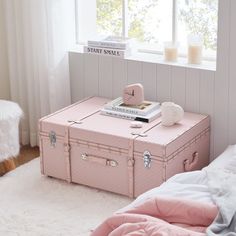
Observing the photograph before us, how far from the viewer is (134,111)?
136 inches

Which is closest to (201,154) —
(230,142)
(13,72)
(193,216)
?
(230,142)

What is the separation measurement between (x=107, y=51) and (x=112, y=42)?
0.06m

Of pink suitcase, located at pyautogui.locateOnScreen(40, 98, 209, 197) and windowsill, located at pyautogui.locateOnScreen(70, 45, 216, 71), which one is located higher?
windowsill, located at pyautogui.locateOnScreen(70, 45, 216, 71)

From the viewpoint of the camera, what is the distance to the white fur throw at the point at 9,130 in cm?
353

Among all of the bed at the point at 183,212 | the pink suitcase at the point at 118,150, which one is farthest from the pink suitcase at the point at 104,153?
the bed at the point at 183,212

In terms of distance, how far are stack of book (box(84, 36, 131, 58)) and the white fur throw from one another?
23.6 inches

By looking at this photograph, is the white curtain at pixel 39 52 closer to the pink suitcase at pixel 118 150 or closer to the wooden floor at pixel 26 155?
the wooden floor at pixel 26 155

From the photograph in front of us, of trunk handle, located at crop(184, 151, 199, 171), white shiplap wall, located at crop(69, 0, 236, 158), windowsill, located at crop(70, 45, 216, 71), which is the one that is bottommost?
trunk handle, located at crop(184, 151, 199, 171)

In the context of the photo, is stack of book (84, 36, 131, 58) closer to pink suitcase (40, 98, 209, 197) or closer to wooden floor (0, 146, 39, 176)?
pink suitcase (40, 98, 209, 197)

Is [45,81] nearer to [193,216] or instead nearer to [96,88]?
[96,88]

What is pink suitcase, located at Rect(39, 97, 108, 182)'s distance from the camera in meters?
3.44

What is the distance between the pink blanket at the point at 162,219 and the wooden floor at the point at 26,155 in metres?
1.46

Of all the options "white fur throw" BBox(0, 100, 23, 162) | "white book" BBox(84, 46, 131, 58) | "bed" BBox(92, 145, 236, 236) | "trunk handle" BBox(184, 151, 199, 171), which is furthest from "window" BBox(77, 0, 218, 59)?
"bed" BBox(92, 145, 236, 236)

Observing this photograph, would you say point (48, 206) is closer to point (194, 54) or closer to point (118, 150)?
point (118, 150)
